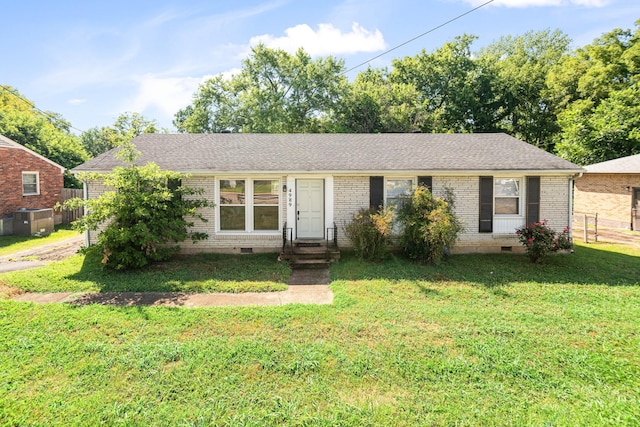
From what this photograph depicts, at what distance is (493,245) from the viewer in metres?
11.4

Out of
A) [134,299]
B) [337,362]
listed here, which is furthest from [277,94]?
[337,362]

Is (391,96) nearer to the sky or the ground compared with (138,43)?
nearer to the sky

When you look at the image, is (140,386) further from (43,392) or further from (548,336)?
(548,336)

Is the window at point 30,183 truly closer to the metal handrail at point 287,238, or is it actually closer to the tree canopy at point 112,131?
the metal handrail at point 287,238

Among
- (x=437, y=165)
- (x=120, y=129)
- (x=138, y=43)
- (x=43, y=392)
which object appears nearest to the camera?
(x=43, y=392)

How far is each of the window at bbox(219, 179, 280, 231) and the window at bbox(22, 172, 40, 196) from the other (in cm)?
1288

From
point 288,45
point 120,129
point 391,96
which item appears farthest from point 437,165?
point 120,129

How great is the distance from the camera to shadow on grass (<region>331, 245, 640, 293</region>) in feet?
28.8

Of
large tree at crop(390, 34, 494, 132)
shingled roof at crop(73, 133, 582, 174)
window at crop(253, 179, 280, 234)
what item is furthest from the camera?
large tree at crop(390, 34, 494, 132)

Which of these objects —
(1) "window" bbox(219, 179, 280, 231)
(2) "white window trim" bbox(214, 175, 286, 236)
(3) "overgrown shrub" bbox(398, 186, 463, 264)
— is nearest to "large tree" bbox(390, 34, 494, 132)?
(3) "overgrown shrub" bbox(398, 186, 463, 264)

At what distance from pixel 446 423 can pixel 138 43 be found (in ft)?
48.5

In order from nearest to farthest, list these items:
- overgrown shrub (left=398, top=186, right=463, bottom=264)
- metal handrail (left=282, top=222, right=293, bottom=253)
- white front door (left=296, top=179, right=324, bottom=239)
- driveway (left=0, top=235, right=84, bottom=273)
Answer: overgrown shrub (left=398, top=186, right=463, bottom=264)
driveway (left=0, top=235, right=84, bottom=273)
metal handrail (left=282, top=222, right=293, bottom=253)
white front door (left=296, top=179, right=324, bottom=239)

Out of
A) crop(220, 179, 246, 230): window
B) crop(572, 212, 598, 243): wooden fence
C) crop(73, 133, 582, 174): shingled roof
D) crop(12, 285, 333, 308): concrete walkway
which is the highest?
crop(73, 133, 582, 174): shingled roof

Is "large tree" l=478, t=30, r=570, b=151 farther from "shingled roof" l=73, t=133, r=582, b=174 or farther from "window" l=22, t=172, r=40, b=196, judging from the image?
"window" l=22, t=172, r=40, b=196
